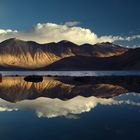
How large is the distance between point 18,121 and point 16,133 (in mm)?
4237

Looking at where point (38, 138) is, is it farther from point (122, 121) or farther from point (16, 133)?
point (122, 121)

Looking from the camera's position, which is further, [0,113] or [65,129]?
[0,113]

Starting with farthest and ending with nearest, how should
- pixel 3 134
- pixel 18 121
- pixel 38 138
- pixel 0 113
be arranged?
1. pixel 0 113
2. pixel 18 121
3. pixel 3 134
4. pixel 38 138

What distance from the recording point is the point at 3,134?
18.2 m

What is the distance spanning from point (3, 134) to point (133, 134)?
7021mm

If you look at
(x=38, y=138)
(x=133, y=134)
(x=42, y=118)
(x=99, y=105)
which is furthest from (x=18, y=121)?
(x=99, y=105)

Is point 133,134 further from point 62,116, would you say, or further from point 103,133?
point 62,116

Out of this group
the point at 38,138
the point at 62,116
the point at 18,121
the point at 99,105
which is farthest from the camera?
the point at 99,105

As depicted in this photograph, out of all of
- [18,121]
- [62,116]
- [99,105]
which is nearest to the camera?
[18,121]

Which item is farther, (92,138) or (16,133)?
(16,133)

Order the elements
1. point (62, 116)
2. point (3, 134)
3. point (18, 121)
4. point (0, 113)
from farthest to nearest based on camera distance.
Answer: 1. point (0, 113)
2. point (62, 116)
3. point (18, 121)
4. point (3, 134)

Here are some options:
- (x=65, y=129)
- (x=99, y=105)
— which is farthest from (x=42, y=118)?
(x=99, y=105)

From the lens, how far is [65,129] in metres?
19.6

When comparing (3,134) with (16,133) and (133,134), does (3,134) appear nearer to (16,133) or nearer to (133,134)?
(16,133)
